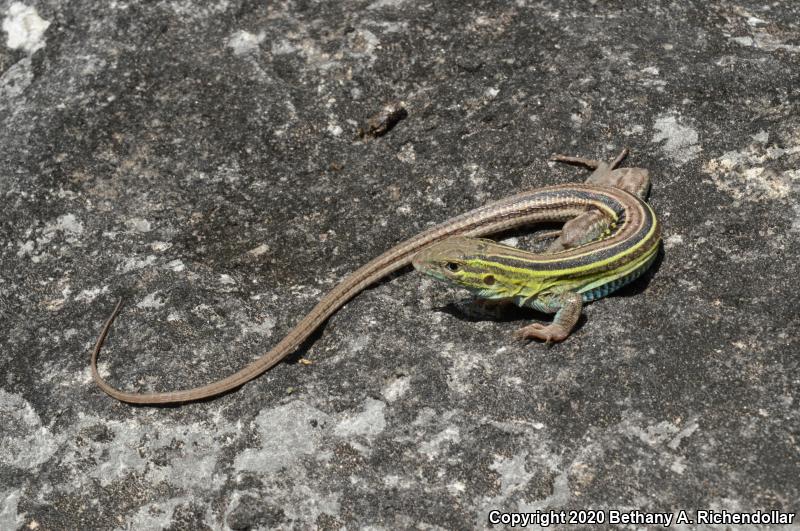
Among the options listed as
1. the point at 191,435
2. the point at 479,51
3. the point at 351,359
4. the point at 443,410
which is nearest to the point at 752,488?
the point at 443,410

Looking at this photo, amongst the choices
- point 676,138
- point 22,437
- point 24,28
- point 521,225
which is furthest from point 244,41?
point 22,437

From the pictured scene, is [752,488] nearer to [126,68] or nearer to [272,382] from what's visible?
[272,382]

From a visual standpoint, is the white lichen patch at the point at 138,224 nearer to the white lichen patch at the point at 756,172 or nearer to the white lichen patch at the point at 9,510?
the white lichen patch at the point at 9,510

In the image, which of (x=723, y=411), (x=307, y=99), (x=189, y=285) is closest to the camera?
(x=723, y=411)

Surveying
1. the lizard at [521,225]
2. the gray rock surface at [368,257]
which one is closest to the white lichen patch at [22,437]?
the gray rock surface at [368,257]

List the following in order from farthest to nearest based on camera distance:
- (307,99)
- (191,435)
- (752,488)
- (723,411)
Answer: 1. (307,99)
2. (191,435)
3. (723,411)
4. (752,488)

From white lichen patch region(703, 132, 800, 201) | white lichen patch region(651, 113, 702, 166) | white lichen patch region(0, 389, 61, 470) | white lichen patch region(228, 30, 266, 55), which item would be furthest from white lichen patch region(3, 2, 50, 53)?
white lichen patch region(703, 132, 800, 201)

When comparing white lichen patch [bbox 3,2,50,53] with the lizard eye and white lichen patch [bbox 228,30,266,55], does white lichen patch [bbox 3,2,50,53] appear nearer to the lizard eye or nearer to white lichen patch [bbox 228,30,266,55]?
white lichen patch [bbox 228,30,266,55]
